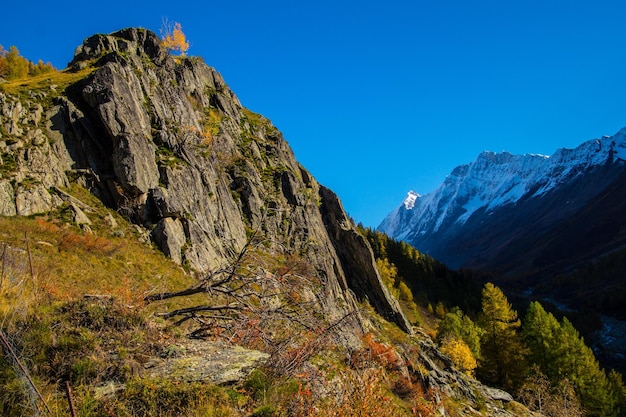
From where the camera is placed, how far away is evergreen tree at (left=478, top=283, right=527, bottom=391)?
42969 millimetres

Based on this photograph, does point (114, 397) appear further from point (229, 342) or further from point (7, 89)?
point (7, 89)

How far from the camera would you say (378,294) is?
43.3 m

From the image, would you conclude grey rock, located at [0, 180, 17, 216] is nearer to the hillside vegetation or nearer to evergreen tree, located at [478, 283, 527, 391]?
the hillside vegetation

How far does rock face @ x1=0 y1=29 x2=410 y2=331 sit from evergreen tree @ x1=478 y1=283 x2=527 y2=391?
43.3 feet

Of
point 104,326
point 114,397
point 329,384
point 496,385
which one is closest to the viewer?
point 114,397

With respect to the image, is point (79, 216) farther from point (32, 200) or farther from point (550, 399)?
point (550, 399)

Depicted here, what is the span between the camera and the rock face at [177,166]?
22.7 m

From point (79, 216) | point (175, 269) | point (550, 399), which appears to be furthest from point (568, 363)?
point (79, 216)

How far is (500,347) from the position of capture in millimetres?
44531

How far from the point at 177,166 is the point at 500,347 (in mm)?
42888

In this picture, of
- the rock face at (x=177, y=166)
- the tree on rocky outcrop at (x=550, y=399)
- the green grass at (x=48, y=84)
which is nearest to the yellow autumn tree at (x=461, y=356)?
the tree on rocky outcrop at (x=550, y=399)

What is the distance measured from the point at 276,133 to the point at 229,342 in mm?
43689

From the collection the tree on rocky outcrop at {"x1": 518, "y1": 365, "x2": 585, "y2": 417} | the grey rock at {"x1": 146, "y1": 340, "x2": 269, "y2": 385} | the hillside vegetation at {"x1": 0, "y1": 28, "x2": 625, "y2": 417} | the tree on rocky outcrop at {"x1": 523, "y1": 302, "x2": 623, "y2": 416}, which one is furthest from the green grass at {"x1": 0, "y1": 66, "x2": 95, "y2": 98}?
the tree on rocky outcrop at {"x1": 523, "y1": 302, "x2": 623, "y2": 416}

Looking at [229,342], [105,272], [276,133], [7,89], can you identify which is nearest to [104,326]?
[229,342]
